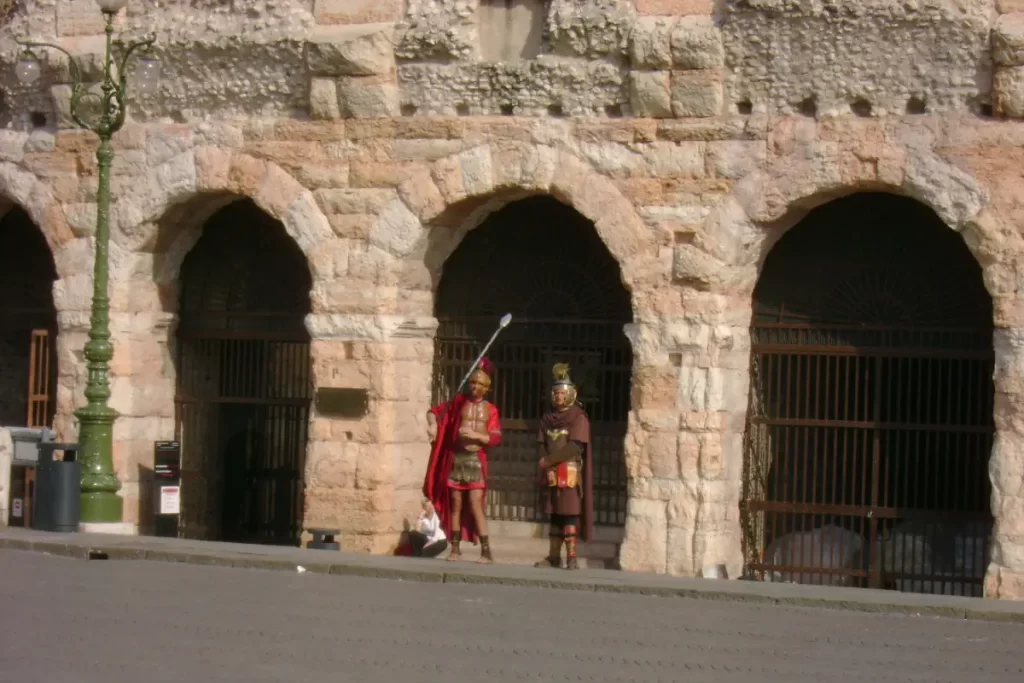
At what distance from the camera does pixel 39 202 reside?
1742 cm

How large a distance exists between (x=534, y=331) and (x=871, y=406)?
2.84m

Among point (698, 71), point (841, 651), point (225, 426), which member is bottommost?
point (841, 651)

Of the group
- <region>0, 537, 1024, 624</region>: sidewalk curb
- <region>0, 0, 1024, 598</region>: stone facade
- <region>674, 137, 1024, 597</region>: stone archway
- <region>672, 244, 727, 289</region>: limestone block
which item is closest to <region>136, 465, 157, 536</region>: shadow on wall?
<region>0, 0, 1024, 598</region>: stone facade

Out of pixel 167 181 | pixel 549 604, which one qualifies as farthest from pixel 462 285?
pixel 549 604

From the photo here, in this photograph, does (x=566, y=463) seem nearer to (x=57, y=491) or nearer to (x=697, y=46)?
(x=697, y=46)

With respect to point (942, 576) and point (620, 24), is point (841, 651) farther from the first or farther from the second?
point (620, 24)

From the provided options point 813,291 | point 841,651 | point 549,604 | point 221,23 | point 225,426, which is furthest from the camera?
point 225,426

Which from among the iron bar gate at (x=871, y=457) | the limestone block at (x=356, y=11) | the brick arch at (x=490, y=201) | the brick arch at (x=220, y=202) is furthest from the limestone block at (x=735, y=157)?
the brick arch at (x=220, y=202)

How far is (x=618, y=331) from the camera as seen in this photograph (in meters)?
16.2

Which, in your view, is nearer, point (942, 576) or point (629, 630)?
point (629, 630)

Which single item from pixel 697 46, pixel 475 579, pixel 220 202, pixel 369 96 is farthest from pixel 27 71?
pixel 475 579

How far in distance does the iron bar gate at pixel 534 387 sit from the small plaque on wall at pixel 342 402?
91 centimetres

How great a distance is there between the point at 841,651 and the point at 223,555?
214 inches

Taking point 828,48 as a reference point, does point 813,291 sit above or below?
below
